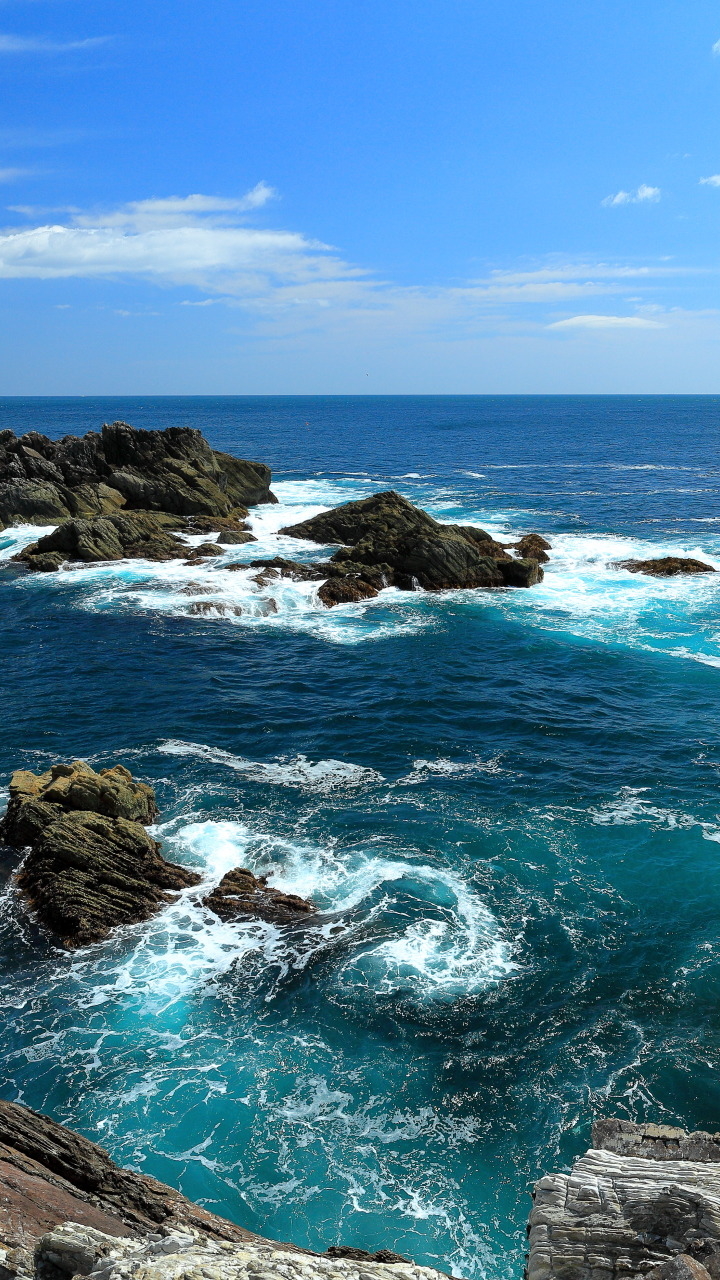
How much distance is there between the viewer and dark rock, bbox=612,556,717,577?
2242 inches

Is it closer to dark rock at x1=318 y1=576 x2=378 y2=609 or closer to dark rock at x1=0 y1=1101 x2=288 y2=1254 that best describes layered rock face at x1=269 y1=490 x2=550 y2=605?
dark rock at x1=318 y1=576 x2=378 y2=609

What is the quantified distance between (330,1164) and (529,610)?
38278 millimetres

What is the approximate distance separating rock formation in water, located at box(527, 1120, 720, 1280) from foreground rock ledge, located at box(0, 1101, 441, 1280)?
60.2 inches

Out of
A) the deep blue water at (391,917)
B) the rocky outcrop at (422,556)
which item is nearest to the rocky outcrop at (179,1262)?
the deep blue water at (391,917)

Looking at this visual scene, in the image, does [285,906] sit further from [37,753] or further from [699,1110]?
[37,753]

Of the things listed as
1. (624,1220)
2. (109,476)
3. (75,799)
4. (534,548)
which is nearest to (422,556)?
(534,548)

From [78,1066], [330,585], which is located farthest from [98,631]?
[78,1066]

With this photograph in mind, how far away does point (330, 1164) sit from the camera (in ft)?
50.5

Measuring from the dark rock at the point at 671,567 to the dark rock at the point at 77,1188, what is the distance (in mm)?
52480

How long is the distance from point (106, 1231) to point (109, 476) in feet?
223

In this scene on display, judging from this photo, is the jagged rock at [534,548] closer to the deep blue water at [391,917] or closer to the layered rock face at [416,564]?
the layered rock face at [416,564]

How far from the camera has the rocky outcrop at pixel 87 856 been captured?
2223 cm

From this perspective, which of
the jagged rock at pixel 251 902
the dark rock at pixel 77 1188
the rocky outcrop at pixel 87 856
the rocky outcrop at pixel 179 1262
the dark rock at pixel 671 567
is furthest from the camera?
the dark rock at pixel 671 567

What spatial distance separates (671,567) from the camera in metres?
57.1
